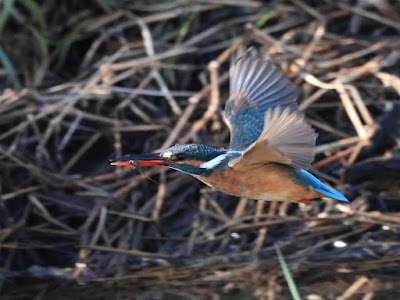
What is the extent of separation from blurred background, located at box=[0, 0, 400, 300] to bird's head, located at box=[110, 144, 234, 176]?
3.04 feet

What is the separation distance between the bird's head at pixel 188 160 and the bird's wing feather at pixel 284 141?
122 millimetres

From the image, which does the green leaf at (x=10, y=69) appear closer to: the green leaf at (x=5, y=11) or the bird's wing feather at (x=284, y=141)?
the green leaf at (x=5, y=11)

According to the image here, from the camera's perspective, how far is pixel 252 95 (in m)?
2.87

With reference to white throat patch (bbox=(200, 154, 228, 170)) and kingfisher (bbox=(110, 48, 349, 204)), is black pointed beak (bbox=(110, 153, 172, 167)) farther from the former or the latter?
white throat patch (bbox=(200, 154, 228, 170))

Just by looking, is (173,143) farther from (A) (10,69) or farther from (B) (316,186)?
(B) (316,186)

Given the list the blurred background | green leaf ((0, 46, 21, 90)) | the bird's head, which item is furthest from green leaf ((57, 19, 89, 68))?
the bird's head

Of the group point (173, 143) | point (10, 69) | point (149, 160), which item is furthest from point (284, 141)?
point (10, 69)

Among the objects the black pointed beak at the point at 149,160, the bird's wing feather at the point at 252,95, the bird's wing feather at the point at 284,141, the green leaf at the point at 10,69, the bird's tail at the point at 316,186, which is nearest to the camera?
the bird's wing feather at the point at 284,141

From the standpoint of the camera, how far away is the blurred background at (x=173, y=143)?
11.3ft

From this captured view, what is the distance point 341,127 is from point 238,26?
1.30m

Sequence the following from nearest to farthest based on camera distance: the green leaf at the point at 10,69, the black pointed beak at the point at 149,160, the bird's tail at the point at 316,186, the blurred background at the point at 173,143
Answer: the black pointed beak at the point at 149,160 → the bird's tail at the point at 316,186 → the blurred background at the point at 173,143 → the green leaf at the point at 10,69

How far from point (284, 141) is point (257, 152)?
128 mm

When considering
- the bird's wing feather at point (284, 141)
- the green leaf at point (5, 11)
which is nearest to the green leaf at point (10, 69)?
the green leaf at point (5, 11)

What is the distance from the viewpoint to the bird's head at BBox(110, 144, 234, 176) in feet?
7.41
